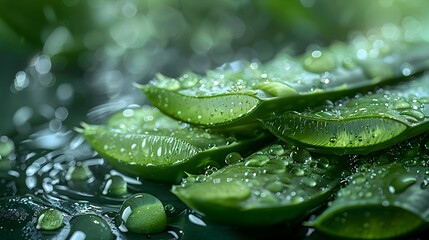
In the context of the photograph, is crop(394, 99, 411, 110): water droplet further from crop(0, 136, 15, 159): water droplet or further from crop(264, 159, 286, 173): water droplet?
crop(0, 136, 15, 159): water droplet

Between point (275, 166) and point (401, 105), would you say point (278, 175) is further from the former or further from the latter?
point (401, 105)

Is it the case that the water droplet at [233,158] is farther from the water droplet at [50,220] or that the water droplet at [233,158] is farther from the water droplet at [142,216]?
the water droplet at [50,220]

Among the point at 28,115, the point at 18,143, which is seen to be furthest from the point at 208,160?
the point at 28,115

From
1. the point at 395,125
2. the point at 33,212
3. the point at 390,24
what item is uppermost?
the point at 390,24

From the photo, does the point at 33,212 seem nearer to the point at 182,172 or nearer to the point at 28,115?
the point at 182,172

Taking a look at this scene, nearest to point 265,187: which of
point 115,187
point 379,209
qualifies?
point 379,209

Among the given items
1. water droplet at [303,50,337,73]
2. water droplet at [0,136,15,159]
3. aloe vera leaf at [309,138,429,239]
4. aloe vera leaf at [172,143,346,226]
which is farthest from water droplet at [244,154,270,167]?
water droplet at [0,136,15,159]

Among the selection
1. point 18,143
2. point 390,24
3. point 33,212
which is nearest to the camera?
point 33,212
